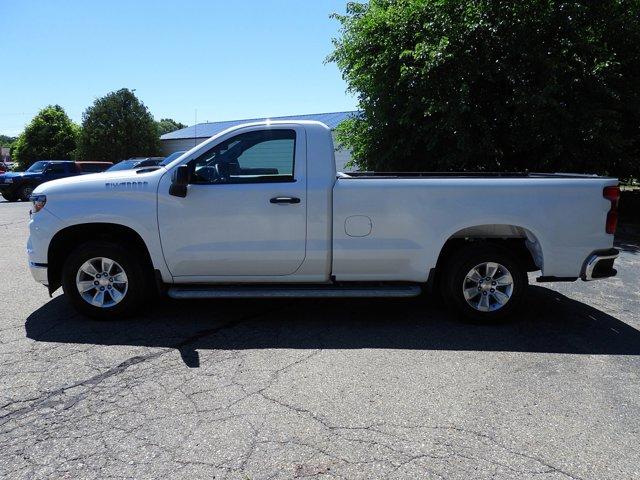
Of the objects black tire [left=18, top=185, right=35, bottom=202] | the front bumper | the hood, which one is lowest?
black tire [left=18, top=185, right=35, bottom=202]

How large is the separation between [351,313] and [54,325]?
9.80 ft

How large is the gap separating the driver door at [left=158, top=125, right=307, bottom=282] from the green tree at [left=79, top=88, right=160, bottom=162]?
32477mm

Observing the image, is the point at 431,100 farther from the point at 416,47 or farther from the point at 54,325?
the point at 54,325

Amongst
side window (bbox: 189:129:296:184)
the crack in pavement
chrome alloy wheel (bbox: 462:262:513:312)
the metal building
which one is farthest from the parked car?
chrome alloy wheel (bbox: 462:262:513:312)

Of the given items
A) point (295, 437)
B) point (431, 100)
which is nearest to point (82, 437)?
point (295, 437)

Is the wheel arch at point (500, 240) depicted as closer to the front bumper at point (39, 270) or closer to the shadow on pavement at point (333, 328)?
the shadow on pavement at point (333, 328)

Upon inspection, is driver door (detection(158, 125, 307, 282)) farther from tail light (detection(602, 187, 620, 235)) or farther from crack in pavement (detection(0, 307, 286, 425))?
tail light (detection(602, 187, 620, 235))

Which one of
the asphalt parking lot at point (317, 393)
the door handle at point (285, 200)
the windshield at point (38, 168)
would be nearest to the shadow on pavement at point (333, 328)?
the asphalt parking lot at point (317, 393)

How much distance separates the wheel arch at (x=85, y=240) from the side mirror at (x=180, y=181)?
628mm

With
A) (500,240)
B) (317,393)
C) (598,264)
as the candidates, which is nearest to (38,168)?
(500,240)

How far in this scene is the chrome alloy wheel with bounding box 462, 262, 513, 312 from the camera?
5.11 metres

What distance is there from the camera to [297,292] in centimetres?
500

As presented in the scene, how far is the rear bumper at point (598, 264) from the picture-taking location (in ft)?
16.3

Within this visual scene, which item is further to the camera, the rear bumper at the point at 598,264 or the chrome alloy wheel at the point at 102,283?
the chrome alloy wheel at the point at 102,283
